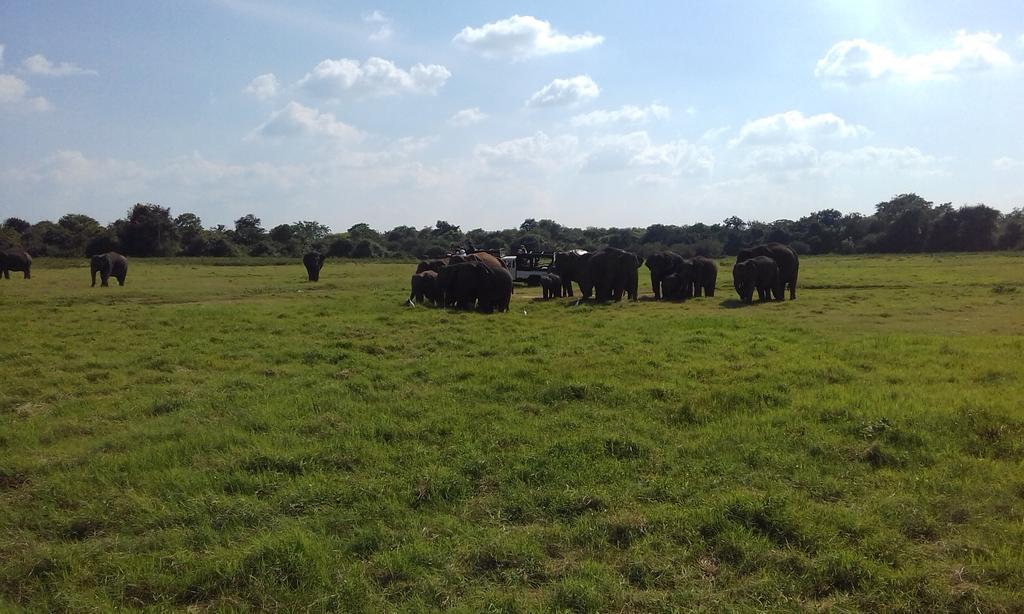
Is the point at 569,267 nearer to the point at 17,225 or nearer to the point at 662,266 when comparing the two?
the point at 662,266

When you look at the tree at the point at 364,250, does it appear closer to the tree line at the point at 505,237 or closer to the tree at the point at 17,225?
the tree line at the point at 505,237

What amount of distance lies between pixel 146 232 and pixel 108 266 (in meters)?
32.0

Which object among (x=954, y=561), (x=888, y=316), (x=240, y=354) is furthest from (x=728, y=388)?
(x=888, y=316)

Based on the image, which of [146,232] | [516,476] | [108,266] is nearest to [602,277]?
[516,476]

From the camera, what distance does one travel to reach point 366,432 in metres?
6.81

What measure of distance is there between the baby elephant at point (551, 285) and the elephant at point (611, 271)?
2.33 metres

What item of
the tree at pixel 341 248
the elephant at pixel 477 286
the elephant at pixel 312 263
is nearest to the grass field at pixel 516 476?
the elephant at pixel 477 286

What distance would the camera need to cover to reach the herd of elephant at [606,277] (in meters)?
18.6

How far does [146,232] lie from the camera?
55.4 m

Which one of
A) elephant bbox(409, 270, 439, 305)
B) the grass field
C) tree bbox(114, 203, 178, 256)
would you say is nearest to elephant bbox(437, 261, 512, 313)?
elephant bbox(409, 270, 439, 305)

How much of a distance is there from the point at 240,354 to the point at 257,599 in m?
7.71

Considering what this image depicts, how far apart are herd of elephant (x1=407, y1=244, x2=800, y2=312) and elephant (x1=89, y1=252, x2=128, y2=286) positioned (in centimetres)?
1301

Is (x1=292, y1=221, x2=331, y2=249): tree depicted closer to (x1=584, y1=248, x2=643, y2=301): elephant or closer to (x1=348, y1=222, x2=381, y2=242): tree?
(x1=348, y1=222, x2=381, y2=242): tree

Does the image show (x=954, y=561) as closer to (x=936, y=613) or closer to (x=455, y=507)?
(x=936, y=613)
